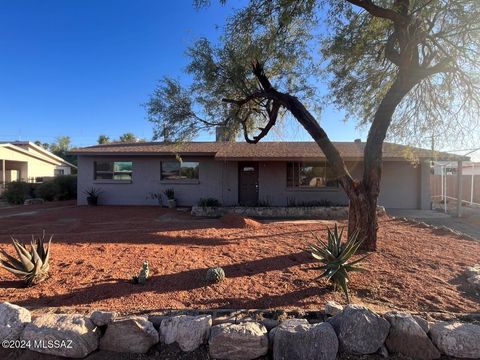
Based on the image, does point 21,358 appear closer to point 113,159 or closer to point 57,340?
point 57,340

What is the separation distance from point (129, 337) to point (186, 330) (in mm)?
621

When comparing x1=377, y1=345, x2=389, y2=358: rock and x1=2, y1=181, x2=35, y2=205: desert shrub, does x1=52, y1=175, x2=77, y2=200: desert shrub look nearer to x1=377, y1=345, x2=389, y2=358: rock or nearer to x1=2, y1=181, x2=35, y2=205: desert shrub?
x1=2, y1=181, x2=35, y2=205: desert shrub

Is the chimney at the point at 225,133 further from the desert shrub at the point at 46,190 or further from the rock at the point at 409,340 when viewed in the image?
the desert shrub at the point at 46,190

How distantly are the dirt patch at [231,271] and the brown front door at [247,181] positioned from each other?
6594 millimetres

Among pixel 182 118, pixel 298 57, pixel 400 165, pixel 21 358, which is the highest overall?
pixel 298 57

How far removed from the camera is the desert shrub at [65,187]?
20.5m

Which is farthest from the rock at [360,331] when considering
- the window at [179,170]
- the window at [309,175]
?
the window at [179,170]

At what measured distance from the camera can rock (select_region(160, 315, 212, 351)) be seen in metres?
3.33

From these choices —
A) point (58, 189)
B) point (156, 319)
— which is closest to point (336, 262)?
point (156, 319)

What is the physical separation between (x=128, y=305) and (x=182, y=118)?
761 centimetres

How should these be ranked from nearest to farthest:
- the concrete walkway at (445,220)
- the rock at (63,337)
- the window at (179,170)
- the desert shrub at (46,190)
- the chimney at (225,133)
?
1. the rock at (63,337)
2. the concrete walkway at (445,220)
3. the chimney at (225,133)
4. the window at (179,170)
5. the desert shrub at (46,190)

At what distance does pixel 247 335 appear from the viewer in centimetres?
323

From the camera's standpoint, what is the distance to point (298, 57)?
9.26m

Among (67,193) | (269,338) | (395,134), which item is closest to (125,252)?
(269,338)
